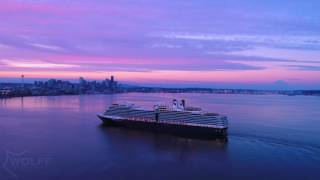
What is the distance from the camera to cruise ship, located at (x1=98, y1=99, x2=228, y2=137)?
2195 centimetres

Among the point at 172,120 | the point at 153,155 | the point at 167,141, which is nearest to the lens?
the point at 153,155

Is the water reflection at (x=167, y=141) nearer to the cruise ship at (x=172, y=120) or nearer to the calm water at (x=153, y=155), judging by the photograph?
the calm water at (x=153, y=155)

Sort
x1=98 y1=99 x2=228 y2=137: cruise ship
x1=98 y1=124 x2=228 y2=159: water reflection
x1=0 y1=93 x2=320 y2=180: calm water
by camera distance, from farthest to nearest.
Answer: x1=98 y1=99 x2=228 y2=137: cruise ship < x1=98 y1=124 x2=228 y2=159: water reflection < x1=0 y1=93 x2=320 y2=180: calm water

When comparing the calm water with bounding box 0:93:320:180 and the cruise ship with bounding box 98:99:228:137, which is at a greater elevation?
the cruise ship with bounding box 98:99:228:137

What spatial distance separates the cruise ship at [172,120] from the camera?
21953mm

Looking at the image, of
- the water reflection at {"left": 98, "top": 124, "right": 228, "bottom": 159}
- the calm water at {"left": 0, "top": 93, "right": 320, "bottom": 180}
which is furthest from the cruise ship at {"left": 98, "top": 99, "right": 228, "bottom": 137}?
the calm water at {"left": 0, "top": 93, "right": 320, "bottom": 180}

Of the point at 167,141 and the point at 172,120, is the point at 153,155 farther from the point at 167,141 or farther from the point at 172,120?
the point at 172,120

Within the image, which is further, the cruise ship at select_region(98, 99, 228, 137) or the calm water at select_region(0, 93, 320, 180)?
the cruise ship at select_region(98, 99, 228, 137)

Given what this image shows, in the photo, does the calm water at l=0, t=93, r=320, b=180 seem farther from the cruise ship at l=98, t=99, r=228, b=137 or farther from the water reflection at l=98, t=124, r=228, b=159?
the cruise ship at l=98, t=99, r=228, b=137

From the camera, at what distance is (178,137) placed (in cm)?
2128

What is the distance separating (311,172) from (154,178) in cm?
530

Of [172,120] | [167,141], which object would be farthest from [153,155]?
[172,120]

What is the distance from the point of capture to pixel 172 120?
24.0 meters

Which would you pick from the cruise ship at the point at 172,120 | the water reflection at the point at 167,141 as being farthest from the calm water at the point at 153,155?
the cruise ship at the point at 172,120
